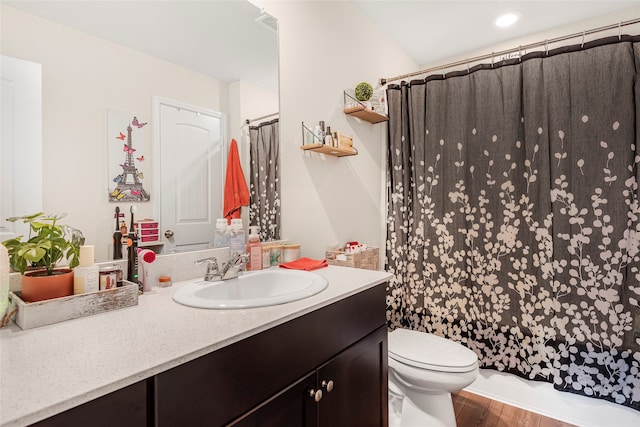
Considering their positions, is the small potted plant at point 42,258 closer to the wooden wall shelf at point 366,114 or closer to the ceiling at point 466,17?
the wooden wall shelf at point 366,114

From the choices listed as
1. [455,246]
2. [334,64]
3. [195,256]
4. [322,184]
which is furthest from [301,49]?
[455,246]

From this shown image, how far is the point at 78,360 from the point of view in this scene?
0.61 m

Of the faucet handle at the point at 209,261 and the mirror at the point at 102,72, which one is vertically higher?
the mirror at the point at 102,72

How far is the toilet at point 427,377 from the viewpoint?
1.52 metres

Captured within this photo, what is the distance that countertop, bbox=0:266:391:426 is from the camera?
20.0 inches

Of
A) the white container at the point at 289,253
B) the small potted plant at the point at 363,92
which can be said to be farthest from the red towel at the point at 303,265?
the small potted plant at the point at 363,92

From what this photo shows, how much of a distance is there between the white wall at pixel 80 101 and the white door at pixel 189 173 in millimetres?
74

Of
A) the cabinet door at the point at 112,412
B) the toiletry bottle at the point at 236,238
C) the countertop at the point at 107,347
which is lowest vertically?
the cabinet door at the point at 112,412

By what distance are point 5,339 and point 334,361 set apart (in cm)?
84

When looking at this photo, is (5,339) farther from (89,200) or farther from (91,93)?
(91,93)

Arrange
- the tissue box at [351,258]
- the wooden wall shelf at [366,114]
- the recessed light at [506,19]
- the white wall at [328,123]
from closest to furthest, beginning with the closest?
the white wall at [328,123], the tissue box at [351,258], the wooden wall shelf at [366,114], the recessed light at [506,19]

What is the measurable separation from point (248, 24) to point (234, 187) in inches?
28.8

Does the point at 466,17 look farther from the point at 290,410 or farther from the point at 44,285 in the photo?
the point at 44,285

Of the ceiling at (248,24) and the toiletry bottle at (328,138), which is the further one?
the toiletry bottle at (328,138)
